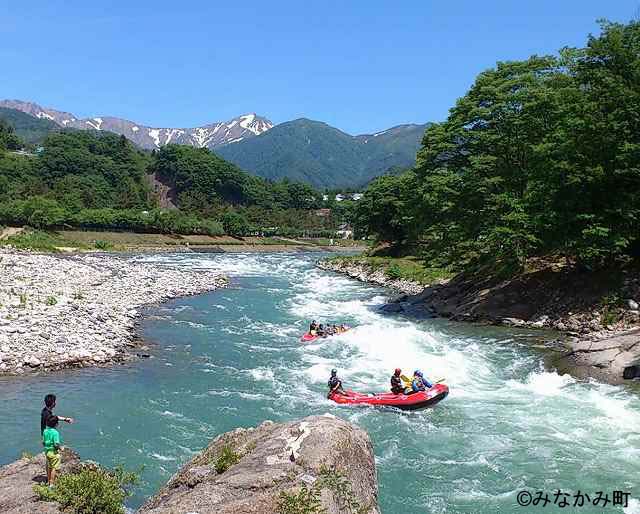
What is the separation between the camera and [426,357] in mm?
21516

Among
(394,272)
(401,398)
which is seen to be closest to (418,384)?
(401,398)

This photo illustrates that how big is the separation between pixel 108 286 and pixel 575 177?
29961 millimetres

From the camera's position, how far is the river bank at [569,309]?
18.1 m

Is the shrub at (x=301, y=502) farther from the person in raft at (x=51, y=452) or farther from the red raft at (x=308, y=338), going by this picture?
the red raft at (x=308, y=338)

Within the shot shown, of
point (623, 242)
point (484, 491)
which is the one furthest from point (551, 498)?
point (623, 242)

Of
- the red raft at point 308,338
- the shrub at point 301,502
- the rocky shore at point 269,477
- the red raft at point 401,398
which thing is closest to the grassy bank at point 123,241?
the red raft at point 308,338

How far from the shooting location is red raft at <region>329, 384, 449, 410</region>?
1586cm

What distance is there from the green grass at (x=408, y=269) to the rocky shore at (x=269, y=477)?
A: 28662 mm

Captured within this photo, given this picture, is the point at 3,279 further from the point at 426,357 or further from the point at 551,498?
the point at 551,498

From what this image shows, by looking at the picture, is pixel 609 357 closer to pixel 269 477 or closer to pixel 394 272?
pixel 269 477

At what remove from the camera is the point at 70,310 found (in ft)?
83.5

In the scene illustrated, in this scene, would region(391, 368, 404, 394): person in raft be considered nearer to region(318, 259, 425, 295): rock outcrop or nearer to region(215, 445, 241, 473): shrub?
region(215, 445, 241, 473): shrub

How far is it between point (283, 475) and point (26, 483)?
15.1ft

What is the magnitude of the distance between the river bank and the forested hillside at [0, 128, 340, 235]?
7679cm
